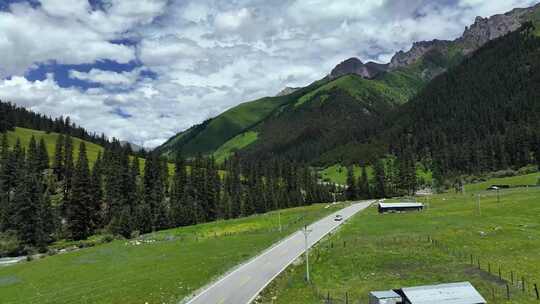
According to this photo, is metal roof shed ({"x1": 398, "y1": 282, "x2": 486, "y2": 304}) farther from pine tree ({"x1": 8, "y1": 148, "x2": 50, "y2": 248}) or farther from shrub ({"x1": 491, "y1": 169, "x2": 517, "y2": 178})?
shrub ({"x1": 491, "y1": 169, "x2": 517, "y2": 178})

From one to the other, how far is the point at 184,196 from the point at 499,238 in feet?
371

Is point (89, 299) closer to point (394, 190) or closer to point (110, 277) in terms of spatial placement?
point (110, 277)

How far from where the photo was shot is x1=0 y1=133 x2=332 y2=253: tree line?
384ft

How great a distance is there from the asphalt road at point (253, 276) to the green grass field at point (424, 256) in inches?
70.8

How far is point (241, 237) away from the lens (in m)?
91.2

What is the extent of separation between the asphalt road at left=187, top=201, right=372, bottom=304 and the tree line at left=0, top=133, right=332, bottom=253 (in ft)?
225

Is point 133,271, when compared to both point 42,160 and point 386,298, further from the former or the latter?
point 42,160

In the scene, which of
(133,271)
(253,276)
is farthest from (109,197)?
(253,276)

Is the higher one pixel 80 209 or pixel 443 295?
pixel 80 209

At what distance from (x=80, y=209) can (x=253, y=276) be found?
9523 cm

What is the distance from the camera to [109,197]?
144750 millimetres

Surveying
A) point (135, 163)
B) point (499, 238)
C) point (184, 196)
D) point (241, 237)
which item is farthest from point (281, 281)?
point (135, 163)

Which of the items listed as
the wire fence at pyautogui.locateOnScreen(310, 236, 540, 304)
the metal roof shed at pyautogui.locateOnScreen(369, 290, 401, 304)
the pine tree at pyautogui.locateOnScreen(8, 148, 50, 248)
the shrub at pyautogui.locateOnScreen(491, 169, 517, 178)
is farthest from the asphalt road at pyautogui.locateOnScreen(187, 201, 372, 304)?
the shrub at pyautogui.locateOnScreen(491, 169, 517, 178)

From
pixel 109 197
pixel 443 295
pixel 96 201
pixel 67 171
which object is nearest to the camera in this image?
pixel 443 295
